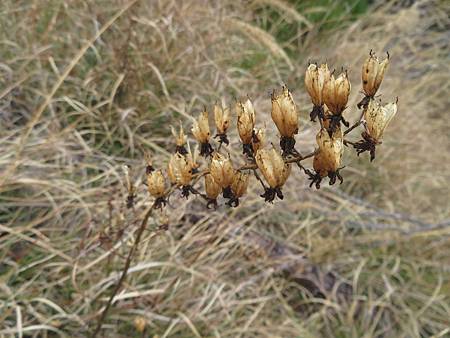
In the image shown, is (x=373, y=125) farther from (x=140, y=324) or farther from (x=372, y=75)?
(x=140, y=324)

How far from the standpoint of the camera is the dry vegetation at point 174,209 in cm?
172

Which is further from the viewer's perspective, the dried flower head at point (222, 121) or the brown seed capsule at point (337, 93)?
the dried flower head at point (222, 121)

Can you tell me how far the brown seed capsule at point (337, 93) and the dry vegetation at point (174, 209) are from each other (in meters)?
0.59

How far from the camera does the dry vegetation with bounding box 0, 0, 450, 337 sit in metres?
1.72

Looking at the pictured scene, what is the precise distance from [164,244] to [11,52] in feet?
2.80

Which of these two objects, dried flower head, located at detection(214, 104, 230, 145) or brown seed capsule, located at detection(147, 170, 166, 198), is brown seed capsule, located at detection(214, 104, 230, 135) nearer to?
dried flower head, located at detection(214, 104, 230, 145)

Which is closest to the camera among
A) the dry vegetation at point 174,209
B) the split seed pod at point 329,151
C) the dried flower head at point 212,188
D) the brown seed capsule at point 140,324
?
the split seed pod at point 329,151

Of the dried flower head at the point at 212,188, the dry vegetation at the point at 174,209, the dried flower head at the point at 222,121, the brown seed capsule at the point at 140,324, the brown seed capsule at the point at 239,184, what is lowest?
the brown seed capsule at the point at 140,324

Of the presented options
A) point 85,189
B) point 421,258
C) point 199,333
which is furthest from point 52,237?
point 421,258

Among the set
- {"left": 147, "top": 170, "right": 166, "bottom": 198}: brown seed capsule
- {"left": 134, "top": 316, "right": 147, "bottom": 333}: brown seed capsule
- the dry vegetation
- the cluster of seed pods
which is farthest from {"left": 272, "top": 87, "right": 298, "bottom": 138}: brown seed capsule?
{"left": 134, "top": 316, "right": 147, "bottom": 333}: brown seed capsule

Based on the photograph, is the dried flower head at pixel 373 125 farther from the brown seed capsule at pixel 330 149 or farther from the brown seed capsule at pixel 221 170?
the brown seed capsule at pixel 221 170

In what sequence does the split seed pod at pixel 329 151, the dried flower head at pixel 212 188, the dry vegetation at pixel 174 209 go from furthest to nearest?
1. the dry vegetation at pixel 174 209
2. the dried flower head at pixel 212 188
3. the split seed pod at pixel 329 151

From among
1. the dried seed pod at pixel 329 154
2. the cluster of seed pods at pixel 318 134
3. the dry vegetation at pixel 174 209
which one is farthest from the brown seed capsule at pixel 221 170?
the dry vegetation at pixel 174 209

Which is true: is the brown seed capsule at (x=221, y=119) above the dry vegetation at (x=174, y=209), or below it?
below
